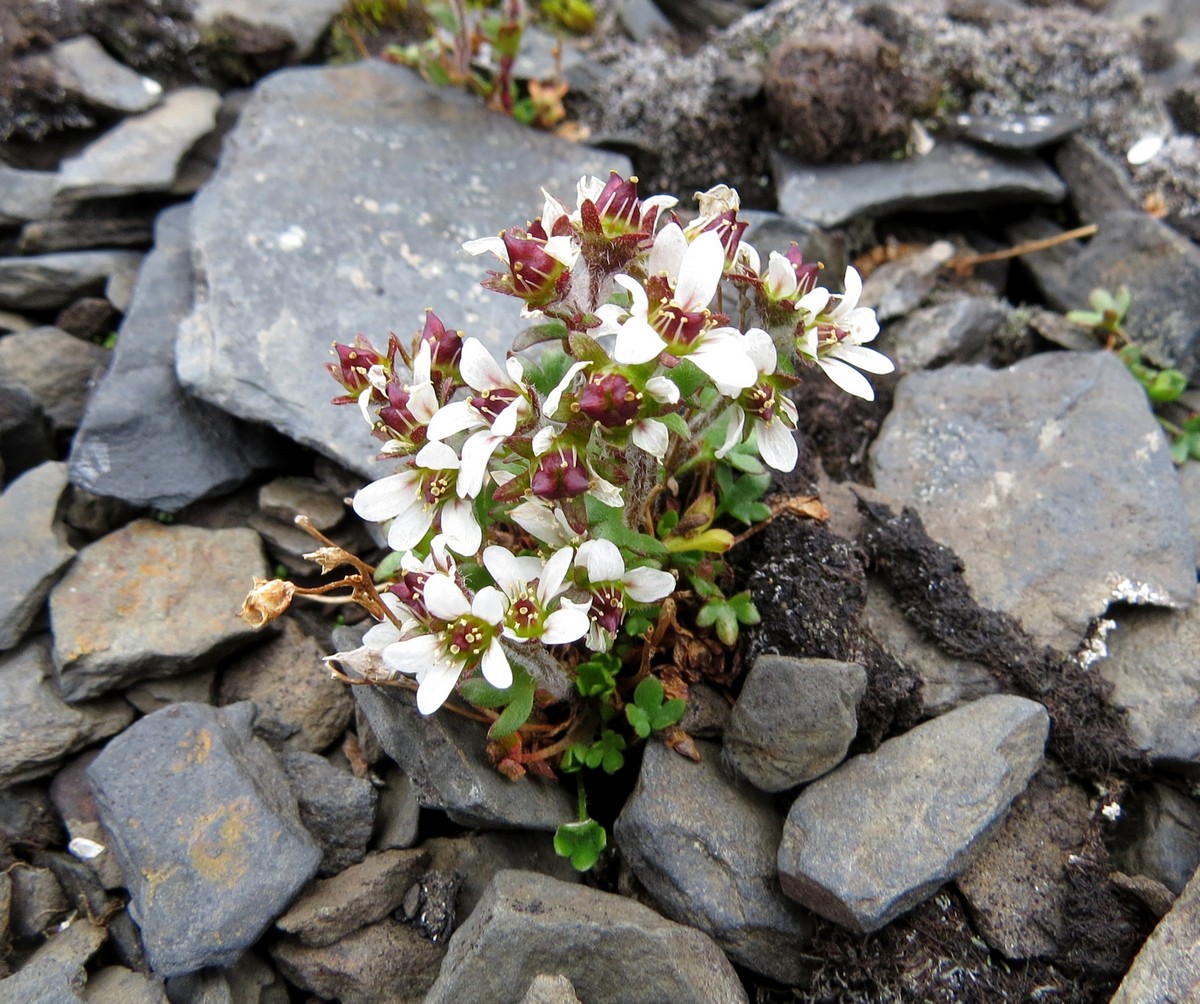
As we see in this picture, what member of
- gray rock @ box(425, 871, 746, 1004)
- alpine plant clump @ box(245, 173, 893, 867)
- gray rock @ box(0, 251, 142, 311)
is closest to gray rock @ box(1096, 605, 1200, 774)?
alpine plant clump @ box(245, 173, 893, 867)

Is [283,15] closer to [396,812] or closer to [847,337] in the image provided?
[847,337]

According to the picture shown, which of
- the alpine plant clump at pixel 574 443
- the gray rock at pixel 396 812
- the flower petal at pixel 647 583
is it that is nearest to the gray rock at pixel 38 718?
the gray rock at pixel 396 812

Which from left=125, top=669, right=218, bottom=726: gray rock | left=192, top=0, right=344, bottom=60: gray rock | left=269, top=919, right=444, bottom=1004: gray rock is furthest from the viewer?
left=192, top=0, right=344, bottom=60: gray rock

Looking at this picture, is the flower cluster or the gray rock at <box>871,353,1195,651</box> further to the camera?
the gray rock at <box>871,353,1195,651</box>

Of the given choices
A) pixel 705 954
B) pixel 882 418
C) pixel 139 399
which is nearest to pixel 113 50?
pixel 139 399

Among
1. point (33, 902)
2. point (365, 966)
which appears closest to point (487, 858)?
point (365, 966)

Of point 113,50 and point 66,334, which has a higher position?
point 113,50

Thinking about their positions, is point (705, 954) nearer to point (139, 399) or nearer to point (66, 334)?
point (139, 399)

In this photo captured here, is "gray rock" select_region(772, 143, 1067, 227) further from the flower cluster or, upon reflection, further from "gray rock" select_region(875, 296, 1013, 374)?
the flower cluster
